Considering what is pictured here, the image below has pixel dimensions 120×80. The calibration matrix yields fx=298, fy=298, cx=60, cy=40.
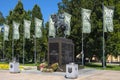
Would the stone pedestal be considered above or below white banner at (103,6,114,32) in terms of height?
below

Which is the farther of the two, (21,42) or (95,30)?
(21,42)

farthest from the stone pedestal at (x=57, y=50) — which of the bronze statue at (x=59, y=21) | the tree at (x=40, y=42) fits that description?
the tree at (x=40, y=42)

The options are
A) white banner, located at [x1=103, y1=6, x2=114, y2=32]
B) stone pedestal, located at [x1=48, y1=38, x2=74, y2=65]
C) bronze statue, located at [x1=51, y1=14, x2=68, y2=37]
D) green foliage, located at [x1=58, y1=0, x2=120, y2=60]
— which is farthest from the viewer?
bronze statue, located at [x1=51, y1=14, x2=68, y2=37]

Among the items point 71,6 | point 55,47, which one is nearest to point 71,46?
point 55,47

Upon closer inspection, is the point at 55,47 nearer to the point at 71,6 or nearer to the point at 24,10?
the point at 71,6

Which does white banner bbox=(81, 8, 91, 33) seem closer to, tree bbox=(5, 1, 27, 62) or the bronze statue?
the bronze statue

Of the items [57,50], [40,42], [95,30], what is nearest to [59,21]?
[40,42]

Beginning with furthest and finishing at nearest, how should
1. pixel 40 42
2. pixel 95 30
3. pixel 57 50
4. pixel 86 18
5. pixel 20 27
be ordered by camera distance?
1. pixel 40 42
2. pixel 20 27
3. pixel 95 30
4. pixel 86 18
5. pixel 57 50

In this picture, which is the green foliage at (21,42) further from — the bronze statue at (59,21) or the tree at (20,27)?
the bronze statue at (59,21)

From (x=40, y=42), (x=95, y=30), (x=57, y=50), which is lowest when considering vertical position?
(x=57, y=50)

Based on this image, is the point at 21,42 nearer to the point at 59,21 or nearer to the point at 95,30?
the point at 59,21

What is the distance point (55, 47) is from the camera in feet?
100

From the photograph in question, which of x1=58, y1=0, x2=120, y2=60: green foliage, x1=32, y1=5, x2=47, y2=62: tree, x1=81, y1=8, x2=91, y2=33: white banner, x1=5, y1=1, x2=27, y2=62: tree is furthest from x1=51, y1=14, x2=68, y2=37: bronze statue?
x1=81, y1=8, x2=91, y2=33: white banner

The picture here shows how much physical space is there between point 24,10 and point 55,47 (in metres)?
36.1
